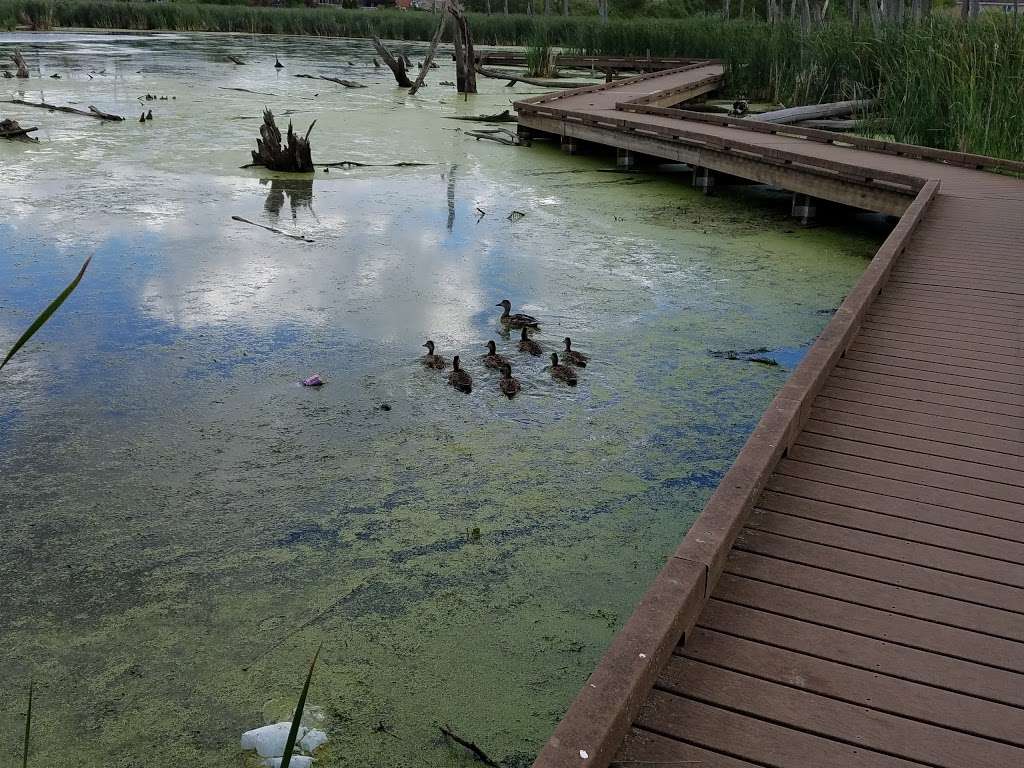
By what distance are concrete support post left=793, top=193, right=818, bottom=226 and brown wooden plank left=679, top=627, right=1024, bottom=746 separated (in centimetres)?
642

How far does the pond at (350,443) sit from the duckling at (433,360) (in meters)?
0.07

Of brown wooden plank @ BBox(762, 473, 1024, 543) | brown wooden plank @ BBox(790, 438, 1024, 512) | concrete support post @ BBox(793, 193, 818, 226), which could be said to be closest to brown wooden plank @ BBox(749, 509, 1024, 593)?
brown wooden plank @ BBox(762, 473, 1024, 543)

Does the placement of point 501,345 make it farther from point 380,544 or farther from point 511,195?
point 511,195

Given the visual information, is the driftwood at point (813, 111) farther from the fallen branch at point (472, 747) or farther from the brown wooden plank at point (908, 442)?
the fallen branch at point (472, 747)

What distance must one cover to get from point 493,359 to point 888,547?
2399 millimetres

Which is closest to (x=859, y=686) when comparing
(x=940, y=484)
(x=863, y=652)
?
(x=863, y=652)

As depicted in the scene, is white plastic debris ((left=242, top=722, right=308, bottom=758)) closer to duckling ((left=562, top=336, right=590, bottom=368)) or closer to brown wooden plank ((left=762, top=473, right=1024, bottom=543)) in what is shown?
brown wooden plank ((left=762, top=473, right=1024, bottom=543))

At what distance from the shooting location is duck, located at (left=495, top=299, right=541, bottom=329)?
5109mm

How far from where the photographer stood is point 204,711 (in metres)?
2.46

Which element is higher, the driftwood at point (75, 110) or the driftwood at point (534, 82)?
the driftwood at point (534, 82)

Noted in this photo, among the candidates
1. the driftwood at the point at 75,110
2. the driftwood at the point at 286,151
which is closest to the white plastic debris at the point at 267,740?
the driftwood at the point at 286,151

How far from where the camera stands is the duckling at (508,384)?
173 inches

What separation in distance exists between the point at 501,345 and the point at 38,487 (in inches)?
89.0

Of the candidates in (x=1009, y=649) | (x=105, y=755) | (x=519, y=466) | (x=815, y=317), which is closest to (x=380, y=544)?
(x=519, y=466)
